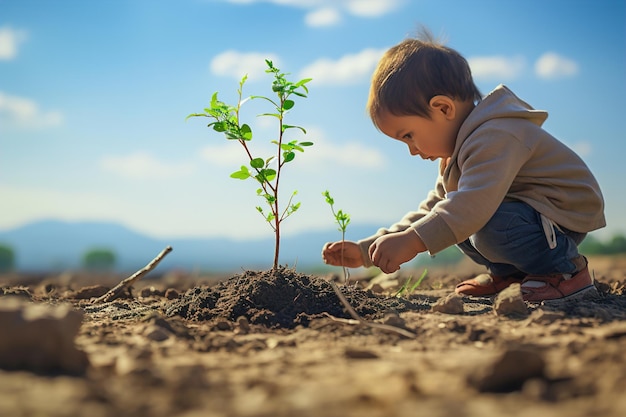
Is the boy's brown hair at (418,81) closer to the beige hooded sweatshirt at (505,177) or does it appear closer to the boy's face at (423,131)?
the boy's face at (423,131)

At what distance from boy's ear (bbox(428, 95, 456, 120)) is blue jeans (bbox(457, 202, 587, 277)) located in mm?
689

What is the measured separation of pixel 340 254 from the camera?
4422 mm

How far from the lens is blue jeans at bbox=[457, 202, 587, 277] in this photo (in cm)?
397

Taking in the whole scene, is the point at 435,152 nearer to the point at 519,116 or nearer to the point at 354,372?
the point at 519,116

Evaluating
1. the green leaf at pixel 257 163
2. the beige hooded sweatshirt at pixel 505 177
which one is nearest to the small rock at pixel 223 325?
the green leaf at pixel 257 163

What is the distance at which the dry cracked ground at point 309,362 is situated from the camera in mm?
1514

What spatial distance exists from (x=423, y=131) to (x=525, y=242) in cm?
96

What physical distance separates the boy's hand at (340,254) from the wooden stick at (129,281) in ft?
3.62

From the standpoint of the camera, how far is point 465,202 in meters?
3.71

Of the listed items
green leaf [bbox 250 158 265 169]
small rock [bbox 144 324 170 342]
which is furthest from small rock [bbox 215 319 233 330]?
green leaf [bbox 250 158 265 169]

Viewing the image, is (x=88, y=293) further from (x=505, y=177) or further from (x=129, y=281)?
(x=505, y=177)

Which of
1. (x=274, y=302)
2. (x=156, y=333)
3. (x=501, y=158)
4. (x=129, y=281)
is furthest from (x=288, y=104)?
(x=129, y=281)

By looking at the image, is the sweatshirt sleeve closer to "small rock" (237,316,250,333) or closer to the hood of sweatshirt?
the hood of sweatshirt

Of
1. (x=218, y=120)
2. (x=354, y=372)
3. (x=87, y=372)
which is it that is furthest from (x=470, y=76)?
(x=87, y=372)
